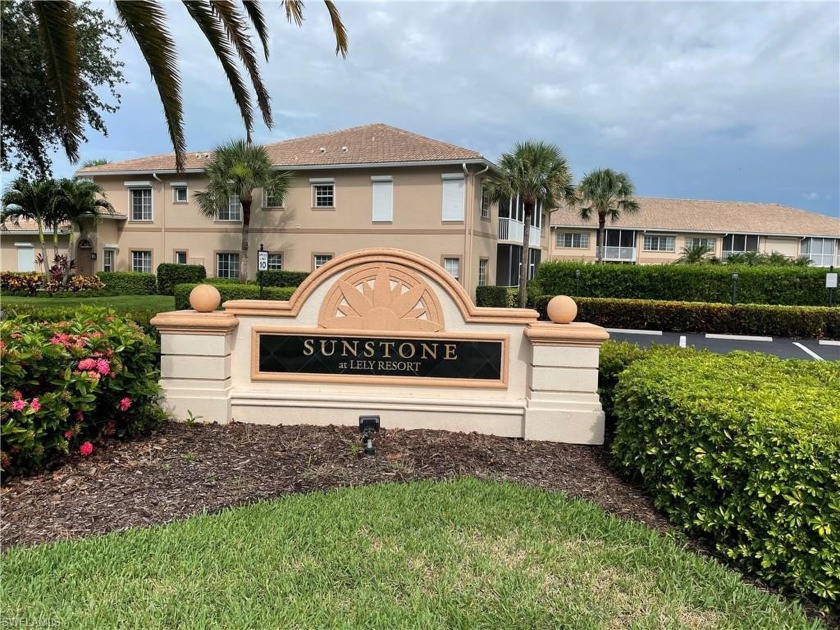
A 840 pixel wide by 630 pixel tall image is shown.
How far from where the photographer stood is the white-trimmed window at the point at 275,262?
2548 centimetres

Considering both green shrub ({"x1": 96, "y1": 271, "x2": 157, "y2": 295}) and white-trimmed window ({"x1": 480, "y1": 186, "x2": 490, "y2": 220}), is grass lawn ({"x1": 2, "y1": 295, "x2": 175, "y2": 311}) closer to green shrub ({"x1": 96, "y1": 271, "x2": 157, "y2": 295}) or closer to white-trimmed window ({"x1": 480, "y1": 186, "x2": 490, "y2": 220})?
green shrub ({"x1": 96, "y1": 271, "x2": 157, "y2": 295})

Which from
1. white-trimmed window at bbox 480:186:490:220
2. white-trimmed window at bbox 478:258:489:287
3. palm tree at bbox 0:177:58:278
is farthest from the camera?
white-trimmed window at bbox 478:258:489:287

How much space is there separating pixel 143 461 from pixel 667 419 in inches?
165

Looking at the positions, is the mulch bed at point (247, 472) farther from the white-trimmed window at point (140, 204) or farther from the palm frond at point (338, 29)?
the white-trimmed window at point (140, 204)

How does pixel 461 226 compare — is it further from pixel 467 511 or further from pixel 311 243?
pixel 467 511

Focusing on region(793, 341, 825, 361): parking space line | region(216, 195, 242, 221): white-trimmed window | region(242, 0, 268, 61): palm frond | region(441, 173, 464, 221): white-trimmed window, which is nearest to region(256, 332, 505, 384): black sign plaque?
region(242, 0, 268, 61): palm frond

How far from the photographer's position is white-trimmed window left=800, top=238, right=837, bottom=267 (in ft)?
134

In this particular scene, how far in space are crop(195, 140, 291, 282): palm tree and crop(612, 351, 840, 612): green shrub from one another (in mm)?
21685

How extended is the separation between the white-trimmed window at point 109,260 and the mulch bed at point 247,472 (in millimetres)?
25729

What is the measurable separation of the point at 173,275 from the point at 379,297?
22.8 metres

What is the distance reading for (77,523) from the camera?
3.52 metres

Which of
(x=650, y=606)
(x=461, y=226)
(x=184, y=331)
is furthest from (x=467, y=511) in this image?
(x=461, y=226)

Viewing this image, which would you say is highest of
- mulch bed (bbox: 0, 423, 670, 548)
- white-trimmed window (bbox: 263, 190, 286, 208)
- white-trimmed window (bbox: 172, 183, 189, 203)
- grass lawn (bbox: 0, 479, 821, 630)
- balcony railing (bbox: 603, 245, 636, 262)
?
white-trimmed window (bbox: 172, 183, 189, 203)

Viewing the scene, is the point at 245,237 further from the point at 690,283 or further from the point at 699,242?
the point at 699,242
